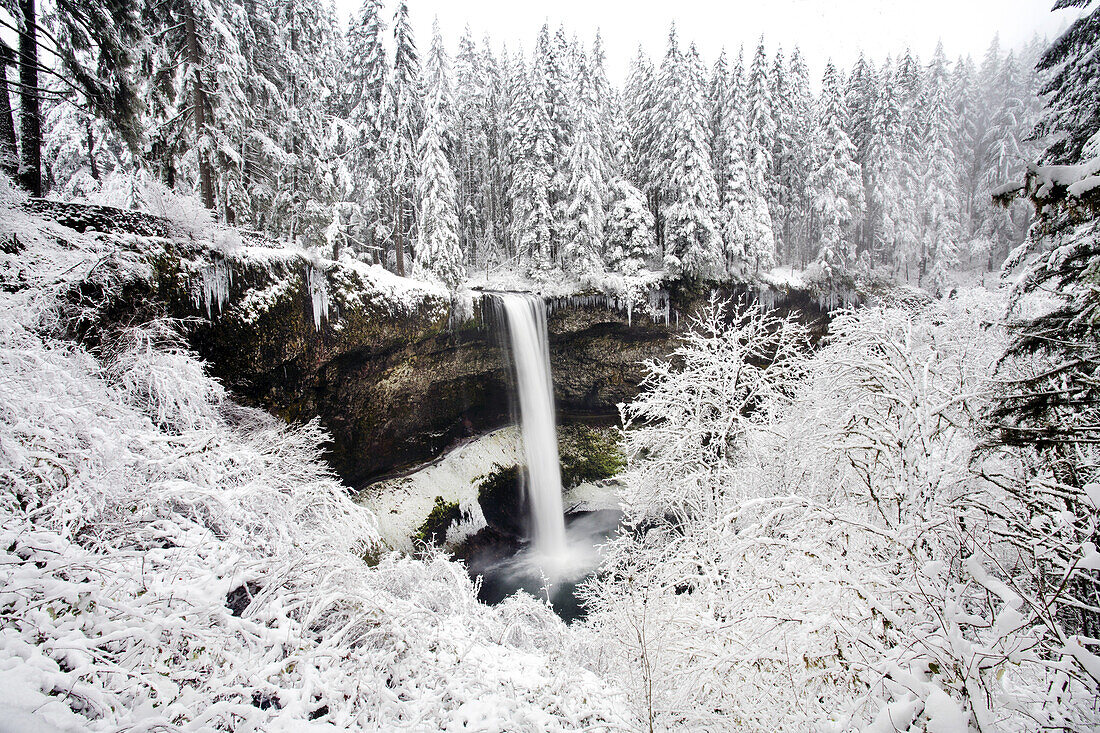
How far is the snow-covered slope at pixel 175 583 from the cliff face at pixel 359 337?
3.57ft

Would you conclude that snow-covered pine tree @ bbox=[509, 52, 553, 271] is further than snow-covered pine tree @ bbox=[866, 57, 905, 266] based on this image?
No

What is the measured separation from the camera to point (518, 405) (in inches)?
813

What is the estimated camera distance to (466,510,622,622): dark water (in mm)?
16469

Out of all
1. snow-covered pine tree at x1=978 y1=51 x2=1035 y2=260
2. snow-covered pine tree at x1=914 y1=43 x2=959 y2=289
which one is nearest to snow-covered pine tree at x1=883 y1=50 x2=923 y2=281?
snow-covered pine tree at x1=914 y1=43 x2=959 y2=289

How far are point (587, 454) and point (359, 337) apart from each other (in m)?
13.0

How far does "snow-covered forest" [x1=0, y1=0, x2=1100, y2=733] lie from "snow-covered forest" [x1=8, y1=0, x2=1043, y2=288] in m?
0.22

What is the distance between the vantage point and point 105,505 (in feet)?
16.3

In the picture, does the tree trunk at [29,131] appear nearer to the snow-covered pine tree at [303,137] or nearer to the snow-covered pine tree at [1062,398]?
the snow-covered pine tree at [303,137]

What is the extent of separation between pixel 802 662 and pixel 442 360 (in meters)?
15.7

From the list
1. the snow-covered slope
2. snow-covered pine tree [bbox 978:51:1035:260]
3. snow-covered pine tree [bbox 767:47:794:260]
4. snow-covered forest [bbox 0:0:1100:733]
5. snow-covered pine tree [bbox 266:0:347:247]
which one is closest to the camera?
the snow-covered slope

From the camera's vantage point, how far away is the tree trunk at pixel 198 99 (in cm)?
1296

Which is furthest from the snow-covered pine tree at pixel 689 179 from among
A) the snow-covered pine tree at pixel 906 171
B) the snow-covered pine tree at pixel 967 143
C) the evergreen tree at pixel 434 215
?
the snow-covered pine tree at pixel 967 143

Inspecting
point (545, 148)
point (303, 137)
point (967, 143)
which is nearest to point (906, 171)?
point (967, 143)

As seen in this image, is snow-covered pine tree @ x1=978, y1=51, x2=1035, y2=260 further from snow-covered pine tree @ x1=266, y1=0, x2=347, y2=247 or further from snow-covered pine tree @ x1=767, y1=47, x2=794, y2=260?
snow-covered pine tree @ x1=266, y1=0, x2=347, y2=247
